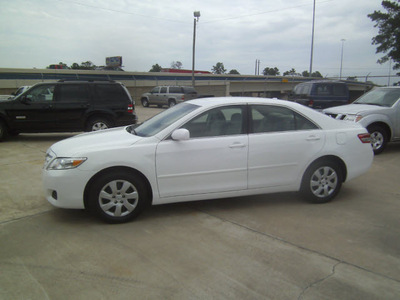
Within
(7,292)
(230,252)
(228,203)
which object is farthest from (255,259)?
(7,292)

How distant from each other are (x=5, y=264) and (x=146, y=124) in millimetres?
2540

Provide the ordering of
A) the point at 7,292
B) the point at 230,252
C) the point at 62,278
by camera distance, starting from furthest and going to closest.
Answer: the point at 230,252
the point at 62,278
the point at 7,292

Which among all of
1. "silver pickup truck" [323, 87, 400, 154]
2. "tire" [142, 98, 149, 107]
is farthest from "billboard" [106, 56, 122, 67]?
"silver pickup truck" [323, 87, 400, 154]

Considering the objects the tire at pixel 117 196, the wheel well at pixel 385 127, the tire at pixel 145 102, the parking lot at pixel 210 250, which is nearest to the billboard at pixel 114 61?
the tire at pixel 145 102

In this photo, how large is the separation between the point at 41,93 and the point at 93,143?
673 centimetres

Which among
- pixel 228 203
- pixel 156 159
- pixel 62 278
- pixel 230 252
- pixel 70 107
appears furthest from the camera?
pixel 70 107

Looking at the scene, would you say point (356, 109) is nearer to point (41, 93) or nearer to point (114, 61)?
point (41, 93)

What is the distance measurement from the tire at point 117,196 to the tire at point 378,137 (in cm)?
661

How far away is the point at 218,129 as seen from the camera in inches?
175

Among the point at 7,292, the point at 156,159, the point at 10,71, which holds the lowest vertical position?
the point at 7,292

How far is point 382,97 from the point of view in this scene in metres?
8.88

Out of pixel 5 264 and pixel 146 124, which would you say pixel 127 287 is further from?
pixel 146 124

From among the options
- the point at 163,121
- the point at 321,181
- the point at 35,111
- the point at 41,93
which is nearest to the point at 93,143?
the point at 163,121

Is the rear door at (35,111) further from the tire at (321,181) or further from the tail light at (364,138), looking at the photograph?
the tail light at (364,138)
